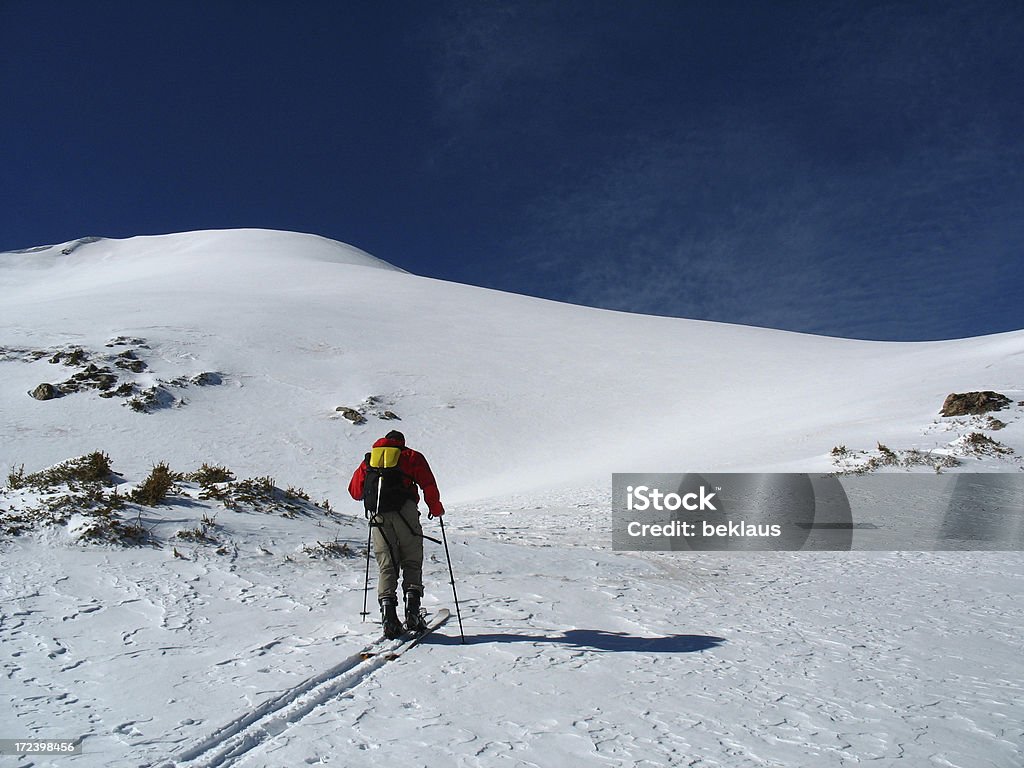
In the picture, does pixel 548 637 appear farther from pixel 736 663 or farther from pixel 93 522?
pixel 93 522

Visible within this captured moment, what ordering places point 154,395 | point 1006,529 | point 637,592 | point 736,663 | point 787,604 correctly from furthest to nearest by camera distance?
point 154,395 < point 1006,529 < point 637,592 < point 787,604 < point 736,663

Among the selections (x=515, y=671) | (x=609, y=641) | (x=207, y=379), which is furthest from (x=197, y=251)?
(x=515, y=671)

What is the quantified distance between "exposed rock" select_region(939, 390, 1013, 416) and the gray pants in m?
19.3

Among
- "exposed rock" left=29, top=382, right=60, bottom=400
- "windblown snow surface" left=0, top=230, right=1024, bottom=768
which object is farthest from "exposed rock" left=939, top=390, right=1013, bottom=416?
"exposed rock" left=29, top=382, right=60, bottom=400

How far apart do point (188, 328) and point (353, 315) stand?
10.3m

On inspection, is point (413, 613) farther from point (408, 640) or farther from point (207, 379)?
point (207, 379)

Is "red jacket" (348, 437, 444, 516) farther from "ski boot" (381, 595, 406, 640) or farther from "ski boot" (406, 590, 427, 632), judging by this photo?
"ski boot" (381, 595, 406, 640)

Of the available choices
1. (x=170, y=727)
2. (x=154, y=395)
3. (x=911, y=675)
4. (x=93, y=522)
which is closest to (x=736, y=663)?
(x=911, y=675)

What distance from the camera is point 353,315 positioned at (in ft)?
127

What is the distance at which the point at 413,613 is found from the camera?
5.50 meters

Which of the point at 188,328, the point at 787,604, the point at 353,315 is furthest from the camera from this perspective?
the point at 353,315

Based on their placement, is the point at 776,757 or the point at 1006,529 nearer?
the point at 776,757

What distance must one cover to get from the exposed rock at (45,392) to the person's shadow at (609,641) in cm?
2203

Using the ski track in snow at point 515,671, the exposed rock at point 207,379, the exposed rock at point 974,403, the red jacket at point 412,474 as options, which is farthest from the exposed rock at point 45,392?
the exposed rock at point 974,403
